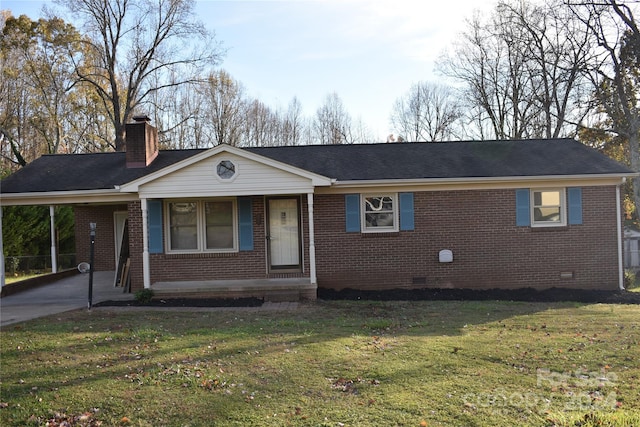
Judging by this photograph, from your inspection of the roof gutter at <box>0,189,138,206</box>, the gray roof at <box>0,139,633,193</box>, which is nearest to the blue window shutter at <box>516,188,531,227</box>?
the gray roof at <box>0,139,633,193</box>

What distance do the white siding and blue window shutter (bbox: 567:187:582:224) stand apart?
707 centimetres

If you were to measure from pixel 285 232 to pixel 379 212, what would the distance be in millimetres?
2672

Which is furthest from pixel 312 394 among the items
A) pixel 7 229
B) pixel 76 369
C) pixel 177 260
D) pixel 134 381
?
pixel 7 229

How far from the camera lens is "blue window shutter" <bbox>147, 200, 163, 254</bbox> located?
42.3ft

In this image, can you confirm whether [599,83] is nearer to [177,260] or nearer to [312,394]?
[177,260]

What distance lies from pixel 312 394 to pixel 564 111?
88.7 feet

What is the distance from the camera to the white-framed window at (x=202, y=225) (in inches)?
522

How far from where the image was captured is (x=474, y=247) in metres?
13.2

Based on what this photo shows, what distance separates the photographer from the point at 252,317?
9.54 meters

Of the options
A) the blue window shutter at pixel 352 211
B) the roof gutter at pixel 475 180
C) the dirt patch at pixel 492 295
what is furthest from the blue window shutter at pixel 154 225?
the blue window shutter at pixel 352 211

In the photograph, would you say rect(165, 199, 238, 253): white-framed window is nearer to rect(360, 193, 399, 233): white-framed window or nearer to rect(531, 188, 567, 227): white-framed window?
rect(360, 193, 399, 233): white-framed window

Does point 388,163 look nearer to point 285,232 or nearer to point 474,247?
point 474,247

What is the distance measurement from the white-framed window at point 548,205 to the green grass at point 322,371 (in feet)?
13.9

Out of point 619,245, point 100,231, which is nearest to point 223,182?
point 100,231
